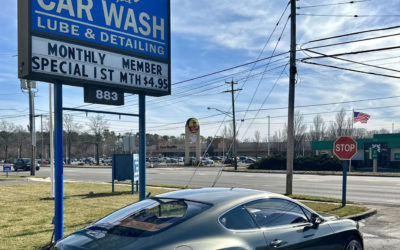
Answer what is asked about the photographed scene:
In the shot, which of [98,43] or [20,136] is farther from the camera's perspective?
[20,136]

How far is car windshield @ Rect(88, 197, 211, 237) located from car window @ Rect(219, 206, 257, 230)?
222 millimetres

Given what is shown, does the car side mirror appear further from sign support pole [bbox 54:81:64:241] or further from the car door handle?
sign support pole [bbox 54:81:64:241]

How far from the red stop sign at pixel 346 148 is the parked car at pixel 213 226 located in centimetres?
671

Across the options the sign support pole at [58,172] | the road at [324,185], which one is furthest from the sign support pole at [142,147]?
the road at [324,185]

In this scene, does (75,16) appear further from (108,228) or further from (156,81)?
(108,228)

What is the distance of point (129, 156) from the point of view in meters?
16.3

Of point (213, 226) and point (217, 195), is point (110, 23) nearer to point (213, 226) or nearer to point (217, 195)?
point (217, 195)

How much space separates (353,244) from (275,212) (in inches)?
59.8

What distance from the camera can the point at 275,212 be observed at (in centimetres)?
425

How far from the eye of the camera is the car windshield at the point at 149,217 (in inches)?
130

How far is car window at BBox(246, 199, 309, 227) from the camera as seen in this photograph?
3932mm

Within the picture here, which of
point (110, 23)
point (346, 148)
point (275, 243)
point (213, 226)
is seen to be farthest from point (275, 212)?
point (346, 148)

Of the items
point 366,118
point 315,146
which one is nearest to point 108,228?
point 366,118

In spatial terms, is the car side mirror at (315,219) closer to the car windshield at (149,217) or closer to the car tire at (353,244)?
the car tire at (353,244)
